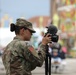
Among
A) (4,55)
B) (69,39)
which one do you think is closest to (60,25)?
(69,39)

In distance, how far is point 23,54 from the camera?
4.83 meters

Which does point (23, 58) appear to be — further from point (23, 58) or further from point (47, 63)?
point (47, 63)

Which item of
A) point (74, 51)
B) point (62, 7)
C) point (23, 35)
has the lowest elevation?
point (74, 51)

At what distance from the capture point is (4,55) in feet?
16.4

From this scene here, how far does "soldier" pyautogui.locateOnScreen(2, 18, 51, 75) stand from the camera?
4797 millimetres

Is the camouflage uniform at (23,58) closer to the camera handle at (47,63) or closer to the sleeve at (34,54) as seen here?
the sleeve at (34,54)

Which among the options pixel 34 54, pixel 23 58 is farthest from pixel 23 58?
pixel 34 54

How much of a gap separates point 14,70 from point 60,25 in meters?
42.0

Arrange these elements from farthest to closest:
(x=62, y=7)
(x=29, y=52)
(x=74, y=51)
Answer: (x=62, y=7) → (x=74, y=51) → (x=29, y=52)

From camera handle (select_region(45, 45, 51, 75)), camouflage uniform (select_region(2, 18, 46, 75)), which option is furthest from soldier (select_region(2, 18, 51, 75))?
camera handle (select_region(45, 45, 51, 75))

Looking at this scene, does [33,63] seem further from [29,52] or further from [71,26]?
[71,26]

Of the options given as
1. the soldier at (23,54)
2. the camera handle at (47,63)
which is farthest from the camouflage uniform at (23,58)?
the camera handle at (47,63)

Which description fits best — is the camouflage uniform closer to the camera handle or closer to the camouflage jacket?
the camouflage jacket

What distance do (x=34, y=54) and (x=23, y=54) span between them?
137mm
